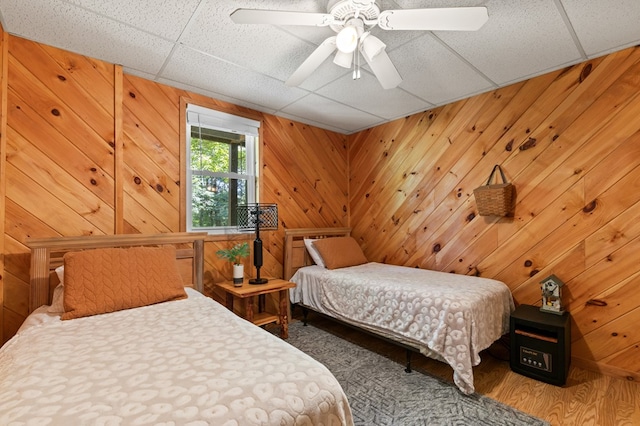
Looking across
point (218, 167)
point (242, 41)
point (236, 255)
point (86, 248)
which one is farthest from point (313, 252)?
point (242, 41)

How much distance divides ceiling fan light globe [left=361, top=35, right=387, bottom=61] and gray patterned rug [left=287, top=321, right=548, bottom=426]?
2.14m

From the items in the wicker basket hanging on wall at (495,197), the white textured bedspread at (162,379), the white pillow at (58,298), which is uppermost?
the wicker basket hanging on wall at (495,197)

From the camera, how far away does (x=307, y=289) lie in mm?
3143

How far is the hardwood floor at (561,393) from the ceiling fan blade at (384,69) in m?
2.14

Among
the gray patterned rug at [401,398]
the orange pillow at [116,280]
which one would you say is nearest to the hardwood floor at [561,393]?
the gray patterned rug at [401,398]

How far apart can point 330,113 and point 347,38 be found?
1.78 metres

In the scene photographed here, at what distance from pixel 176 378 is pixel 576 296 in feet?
9.16

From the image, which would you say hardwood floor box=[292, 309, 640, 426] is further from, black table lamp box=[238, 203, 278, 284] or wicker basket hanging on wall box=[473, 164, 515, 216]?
black table lamp box=[238, 203, 278, 284]

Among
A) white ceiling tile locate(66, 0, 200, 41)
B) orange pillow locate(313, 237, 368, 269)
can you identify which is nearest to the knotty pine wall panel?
white ceiling tile locate(66, 0, 200, 41)

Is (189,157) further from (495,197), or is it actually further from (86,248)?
(495,197)

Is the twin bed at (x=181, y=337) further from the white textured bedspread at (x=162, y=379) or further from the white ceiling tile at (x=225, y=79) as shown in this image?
the white ceiling tile at (x=225, y=79)

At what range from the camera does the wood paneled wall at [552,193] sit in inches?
81.8

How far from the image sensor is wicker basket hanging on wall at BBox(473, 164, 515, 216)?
2.52 meters

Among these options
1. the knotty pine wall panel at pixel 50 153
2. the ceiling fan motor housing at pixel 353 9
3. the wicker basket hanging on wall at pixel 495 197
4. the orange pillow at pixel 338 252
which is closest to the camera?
the ceiling fan motor housing at pixel 353 9
